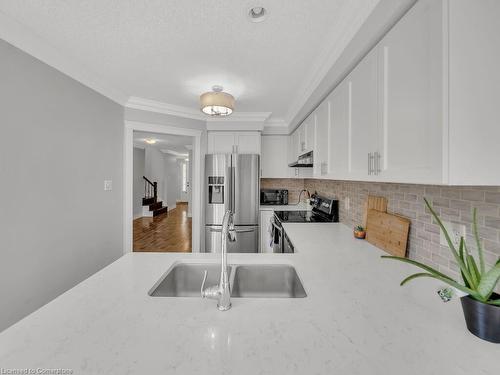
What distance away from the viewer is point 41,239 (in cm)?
170

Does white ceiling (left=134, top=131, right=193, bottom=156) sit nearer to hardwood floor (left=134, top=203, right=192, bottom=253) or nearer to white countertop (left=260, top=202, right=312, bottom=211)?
white countertop (left=260, top=202, right=312, bottom=211)

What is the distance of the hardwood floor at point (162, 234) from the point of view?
4.36 metres

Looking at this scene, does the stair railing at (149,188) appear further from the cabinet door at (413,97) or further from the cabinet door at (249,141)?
the cabinet door at (413,97)

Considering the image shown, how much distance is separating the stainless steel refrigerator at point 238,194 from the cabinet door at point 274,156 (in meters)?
0.56

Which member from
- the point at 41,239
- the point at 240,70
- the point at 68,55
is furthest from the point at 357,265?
the point at 68,55

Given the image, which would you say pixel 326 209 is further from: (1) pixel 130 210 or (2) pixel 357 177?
(1) pixel 130 210

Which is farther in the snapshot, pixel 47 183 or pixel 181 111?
pixel 181 111

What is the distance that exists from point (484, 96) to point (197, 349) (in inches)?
48.2

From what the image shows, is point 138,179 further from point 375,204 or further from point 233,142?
point 375,204

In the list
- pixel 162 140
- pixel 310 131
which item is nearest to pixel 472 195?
pixel 310 131

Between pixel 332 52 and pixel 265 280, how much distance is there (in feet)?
5.31

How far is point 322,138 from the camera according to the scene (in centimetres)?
206

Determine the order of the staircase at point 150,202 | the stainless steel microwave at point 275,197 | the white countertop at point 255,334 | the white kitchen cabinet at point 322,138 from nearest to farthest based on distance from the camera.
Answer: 1. the white countertop at point 255,334
2. the white kitchen cabinet at point 322,138
3. the stainless steel microwave at point 275,197
4. the staircase at point 150,202

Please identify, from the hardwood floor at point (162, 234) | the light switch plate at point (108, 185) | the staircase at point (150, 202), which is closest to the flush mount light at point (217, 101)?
the light switch plate at point (108, 185)
